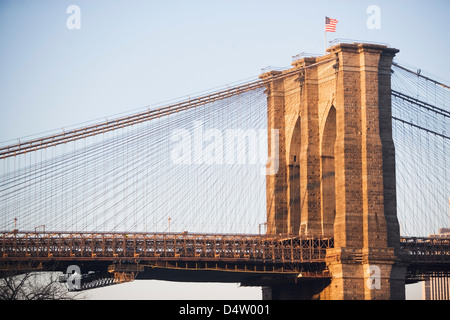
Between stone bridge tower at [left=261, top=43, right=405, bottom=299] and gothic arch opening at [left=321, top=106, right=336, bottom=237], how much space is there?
107mm

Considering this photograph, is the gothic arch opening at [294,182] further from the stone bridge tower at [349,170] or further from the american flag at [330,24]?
the american flag at [330,24]

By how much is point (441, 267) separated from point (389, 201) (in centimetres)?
1609

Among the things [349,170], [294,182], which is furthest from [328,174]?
[349,170]

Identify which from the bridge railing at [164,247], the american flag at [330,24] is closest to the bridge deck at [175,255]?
the bridge railing at [164,247]

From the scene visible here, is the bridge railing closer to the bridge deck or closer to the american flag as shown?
the bridge deck

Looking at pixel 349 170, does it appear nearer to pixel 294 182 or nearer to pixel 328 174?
pixel 328 174

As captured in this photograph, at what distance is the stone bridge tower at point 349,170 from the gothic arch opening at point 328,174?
11 cm

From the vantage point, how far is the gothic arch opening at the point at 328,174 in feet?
392

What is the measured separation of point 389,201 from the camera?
114625 millimetres

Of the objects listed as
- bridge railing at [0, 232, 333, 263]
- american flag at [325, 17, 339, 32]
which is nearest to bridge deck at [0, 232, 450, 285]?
bridge railing at [0, 232, 333, 263]

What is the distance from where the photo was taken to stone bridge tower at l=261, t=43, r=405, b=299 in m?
112

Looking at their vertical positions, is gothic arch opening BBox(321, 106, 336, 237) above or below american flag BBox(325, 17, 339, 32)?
below
